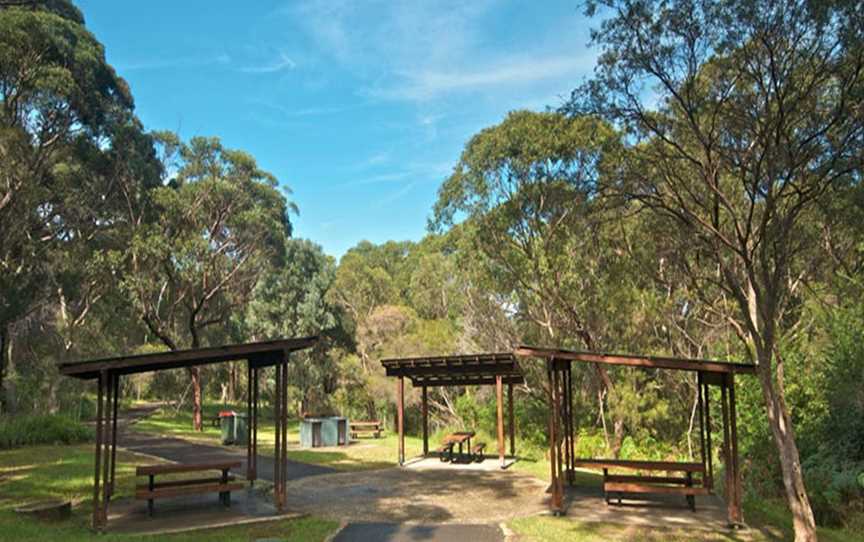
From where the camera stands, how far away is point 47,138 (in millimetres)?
20266

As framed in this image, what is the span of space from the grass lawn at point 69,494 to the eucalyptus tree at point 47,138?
137 inches

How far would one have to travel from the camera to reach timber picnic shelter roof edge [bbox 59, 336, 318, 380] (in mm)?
8625

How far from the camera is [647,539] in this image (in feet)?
26.8

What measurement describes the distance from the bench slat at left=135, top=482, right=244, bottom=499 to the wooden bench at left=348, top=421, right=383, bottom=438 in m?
13.4

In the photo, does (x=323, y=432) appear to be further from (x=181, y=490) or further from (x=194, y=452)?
(x=181, y=490)

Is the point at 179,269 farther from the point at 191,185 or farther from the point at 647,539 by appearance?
the point at 647,539

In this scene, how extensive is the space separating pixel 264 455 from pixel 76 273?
38.5ft

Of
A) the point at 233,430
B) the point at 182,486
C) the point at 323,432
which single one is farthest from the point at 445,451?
the point at 182,486

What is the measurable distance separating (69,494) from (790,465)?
11448 millimetres

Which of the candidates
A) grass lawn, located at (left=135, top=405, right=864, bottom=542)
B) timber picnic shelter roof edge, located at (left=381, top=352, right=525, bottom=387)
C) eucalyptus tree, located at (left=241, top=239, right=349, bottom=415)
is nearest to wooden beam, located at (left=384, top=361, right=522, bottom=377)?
timber picnic shelter roof edge, located at (left=381, top=352, right=525, bottom=387)

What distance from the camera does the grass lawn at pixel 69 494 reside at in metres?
8.00

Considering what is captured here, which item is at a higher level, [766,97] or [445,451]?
[766,97]

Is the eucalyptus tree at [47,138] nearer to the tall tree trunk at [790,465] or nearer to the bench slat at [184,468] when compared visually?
the bench slat at [184,468]

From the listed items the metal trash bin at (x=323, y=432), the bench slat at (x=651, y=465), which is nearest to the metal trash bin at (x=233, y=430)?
the metal trash bin at (x=323, y=432)
